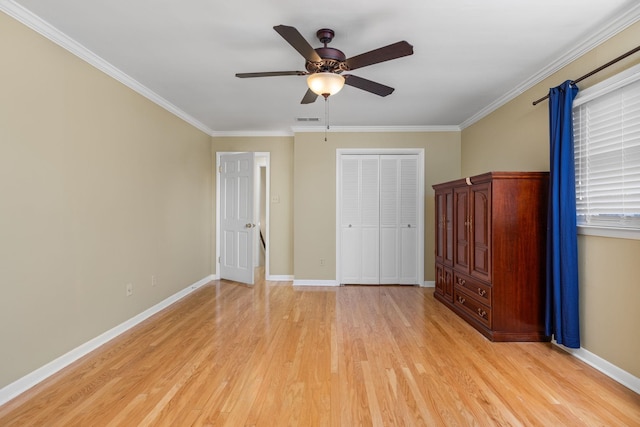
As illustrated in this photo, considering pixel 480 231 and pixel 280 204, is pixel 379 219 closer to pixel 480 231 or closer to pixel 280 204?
pixel 280 204

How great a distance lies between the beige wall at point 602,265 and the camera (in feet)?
7.34

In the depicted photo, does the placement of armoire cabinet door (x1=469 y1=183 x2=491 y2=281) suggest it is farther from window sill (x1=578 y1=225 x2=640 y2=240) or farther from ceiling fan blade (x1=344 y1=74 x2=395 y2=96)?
ceiling fan blade (x1=344 y1=74 x2=395 y2=96)

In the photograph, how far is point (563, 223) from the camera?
2613 mm

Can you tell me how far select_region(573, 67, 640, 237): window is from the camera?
2221mm

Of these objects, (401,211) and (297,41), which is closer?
(297,41)

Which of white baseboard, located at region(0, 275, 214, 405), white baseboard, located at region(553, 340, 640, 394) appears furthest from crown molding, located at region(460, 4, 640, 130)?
white baseboard, located at region(0, 275, 214, 405)

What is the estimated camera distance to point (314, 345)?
290 centimetres

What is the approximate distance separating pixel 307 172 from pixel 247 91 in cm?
185

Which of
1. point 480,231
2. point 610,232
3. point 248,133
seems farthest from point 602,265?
point 248,133

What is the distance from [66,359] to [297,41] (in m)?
2.89

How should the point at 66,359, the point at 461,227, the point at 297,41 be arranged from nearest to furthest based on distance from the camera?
1. the point at 297,41
2. the point at 66,359
3. the point at 461,227

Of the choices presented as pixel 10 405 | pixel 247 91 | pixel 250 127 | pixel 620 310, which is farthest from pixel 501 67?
pixel 10 405

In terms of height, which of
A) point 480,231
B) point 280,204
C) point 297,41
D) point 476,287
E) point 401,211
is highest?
point 297,41

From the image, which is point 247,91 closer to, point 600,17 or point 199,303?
point 199,303
